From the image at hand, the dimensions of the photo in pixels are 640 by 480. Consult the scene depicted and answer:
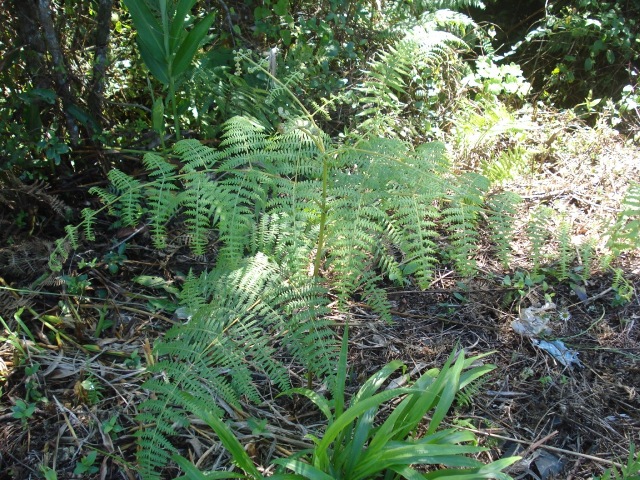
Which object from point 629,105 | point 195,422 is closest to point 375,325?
point 195,422

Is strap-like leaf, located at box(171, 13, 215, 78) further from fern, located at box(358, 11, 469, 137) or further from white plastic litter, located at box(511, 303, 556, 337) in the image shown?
white plastic litter, located at box(511, 303, 556, 337)

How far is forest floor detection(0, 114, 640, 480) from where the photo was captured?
1.87 meters

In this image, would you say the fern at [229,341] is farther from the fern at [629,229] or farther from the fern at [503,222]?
the fern at [629,229]

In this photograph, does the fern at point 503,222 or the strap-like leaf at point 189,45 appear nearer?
the fern at point 503,222

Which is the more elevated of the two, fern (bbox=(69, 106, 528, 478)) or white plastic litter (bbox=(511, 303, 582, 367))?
fern (bbox=(69, 106, 528, 478))

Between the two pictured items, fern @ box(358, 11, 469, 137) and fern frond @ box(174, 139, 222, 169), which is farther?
fern @ box(358, 11, 469, 137)

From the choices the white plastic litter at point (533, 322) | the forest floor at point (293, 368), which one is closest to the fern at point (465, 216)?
the forest floor at point (293, 368)

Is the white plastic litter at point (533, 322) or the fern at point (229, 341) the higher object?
the fern at point (229, 341)

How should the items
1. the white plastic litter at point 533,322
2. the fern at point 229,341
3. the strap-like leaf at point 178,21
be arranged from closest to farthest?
1. the fern at point 229,341
2. the white plastic litter at point 533,322
3. the strap-like leaf at point 178,21

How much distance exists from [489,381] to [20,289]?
1831 mm

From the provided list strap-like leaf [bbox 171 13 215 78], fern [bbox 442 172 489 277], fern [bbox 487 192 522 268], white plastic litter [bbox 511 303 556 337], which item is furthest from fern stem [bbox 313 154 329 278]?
strap-like leaf [bbox 171 13 215 78]

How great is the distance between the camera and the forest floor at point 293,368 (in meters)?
1.87

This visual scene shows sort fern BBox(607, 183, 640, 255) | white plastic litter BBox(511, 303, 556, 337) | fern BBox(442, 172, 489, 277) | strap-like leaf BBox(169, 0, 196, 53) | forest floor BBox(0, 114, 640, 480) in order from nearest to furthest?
fern BBox(442, 172, 489, 277) → forest floor BBox(0, 114, 640, 480) → fern BBox(607, 183, 640, 255) → white plastic litter BBox(511, 303, 556, 337) → strap-like leaf BBox(169, 0, 196, 53)

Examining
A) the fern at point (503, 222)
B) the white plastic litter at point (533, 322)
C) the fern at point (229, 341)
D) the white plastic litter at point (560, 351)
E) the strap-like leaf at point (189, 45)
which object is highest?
the strap-like leaf at point (189, 45)
